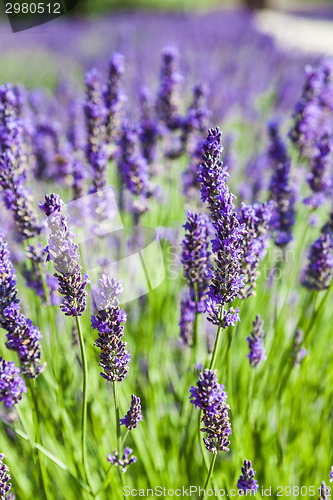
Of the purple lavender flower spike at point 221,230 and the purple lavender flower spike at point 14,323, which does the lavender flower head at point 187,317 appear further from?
the purple lavender flower spike at point 14,323

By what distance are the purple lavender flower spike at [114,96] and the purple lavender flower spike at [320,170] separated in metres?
0.97

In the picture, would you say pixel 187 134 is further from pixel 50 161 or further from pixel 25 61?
pixel 25 61

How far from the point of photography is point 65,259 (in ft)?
3.63

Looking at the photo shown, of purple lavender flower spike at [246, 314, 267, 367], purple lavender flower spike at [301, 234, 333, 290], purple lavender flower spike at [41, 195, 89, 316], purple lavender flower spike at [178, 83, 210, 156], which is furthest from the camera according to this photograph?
purple lavender flower spike at [178, 83, 210, 156]

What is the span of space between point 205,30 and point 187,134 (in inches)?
404

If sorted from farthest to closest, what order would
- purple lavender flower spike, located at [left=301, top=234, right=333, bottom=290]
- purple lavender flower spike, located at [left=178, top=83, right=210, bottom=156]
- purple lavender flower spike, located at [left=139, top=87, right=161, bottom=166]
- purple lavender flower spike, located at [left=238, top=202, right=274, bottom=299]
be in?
1. purple lavender flower spike, located at [left=139, top=87, right=161, bottom=166]
2. purple lavender flower spike, located at [left=178, top=83, right=210, bottom=156]
3. purple lavender flower spike, located at [left=301, top=234, right=333, bottom=290]
4. purple lavender flower spike, located at [left=238, top=202, right=274, bottom=299]

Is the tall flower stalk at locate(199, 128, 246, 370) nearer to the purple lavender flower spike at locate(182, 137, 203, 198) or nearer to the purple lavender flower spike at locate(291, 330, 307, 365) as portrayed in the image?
the purple lavender flower spike at locate(291, 330, 307, 365)

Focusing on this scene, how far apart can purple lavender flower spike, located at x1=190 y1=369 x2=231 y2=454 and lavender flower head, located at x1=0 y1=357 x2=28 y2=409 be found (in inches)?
20.3

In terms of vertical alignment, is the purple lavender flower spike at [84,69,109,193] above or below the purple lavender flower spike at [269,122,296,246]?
above

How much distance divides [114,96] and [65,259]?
1.34 meters

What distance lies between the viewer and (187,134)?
2.55 m

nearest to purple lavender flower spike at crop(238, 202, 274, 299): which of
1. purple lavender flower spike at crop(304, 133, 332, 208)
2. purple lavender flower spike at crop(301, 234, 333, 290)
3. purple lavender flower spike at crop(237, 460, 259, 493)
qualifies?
purple lavender flower spike at crop(301, 234, 333, 290)

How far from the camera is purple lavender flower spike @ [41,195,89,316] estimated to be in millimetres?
1073

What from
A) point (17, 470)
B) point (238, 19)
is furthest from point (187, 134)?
point (238, 19)
